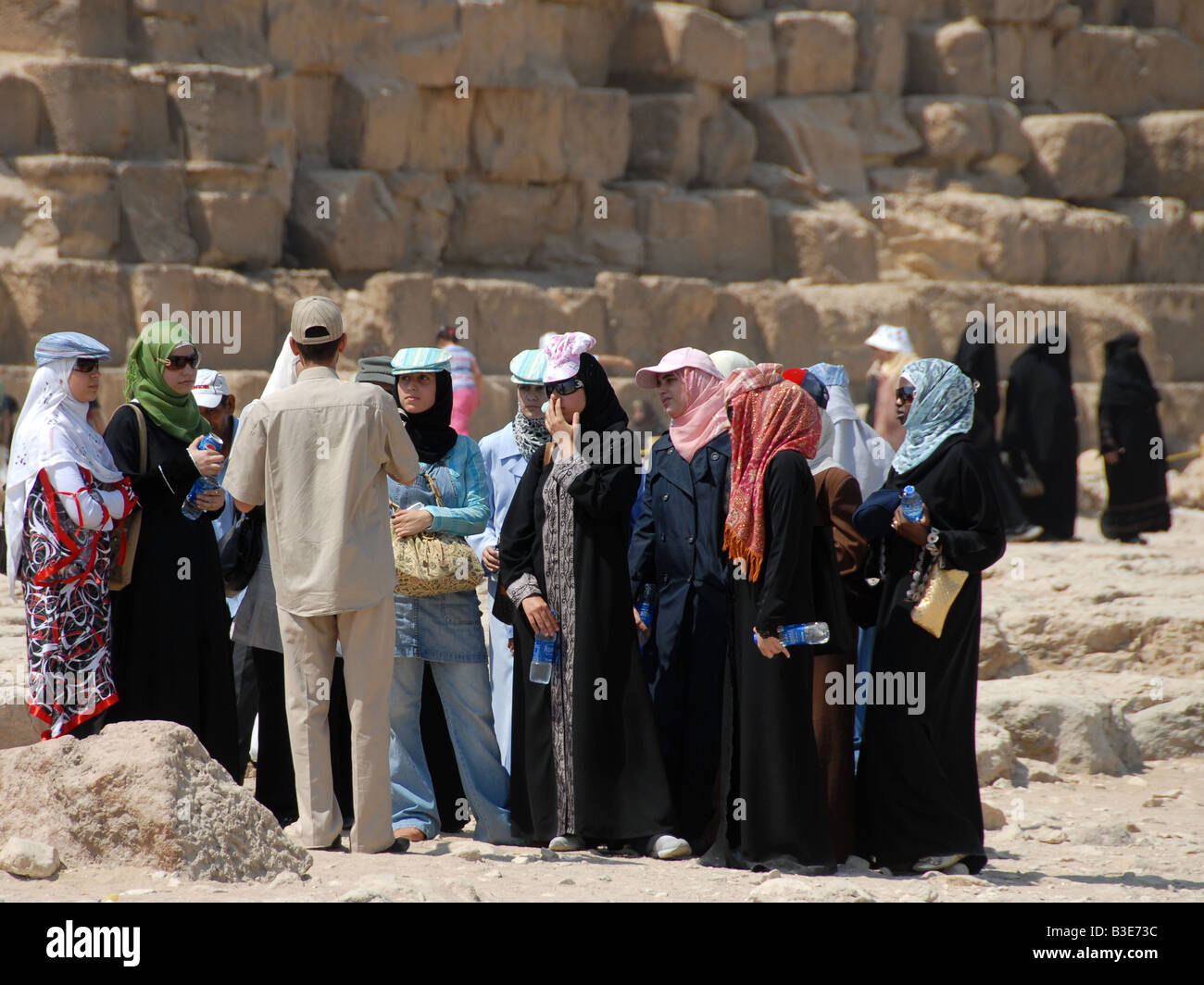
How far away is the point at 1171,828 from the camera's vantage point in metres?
6.30

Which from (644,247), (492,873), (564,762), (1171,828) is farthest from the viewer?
(644,247)

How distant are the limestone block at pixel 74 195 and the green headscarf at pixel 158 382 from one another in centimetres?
826

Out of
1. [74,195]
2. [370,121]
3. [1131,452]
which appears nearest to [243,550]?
[74,195]

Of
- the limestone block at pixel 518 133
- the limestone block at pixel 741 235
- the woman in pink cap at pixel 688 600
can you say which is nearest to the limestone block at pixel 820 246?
the limestone block at pixel 741 235

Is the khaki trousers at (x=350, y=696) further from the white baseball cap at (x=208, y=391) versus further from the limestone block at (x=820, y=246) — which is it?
the limestone block at (x=820, y=246)

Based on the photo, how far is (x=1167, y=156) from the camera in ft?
62.5

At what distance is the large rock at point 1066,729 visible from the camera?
23.5ft

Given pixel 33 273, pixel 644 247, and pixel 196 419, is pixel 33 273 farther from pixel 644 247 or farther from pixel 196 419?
pixel 196 419

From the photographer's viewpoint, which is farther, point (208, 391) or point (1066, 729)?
point (1066, 729)

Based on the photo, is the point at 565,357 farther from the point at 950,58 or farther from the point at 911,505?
the point at 950,58

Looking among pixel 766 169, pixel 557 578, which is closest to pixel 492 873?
pixel 557 578

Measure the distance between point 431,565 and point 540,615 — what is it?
399 millimetres

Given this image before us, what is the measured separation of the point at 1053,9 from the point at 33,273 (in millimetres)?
12513

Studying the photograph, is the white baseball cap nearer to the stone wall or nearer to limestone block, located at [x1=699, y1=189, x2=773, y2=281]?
the stone wall
